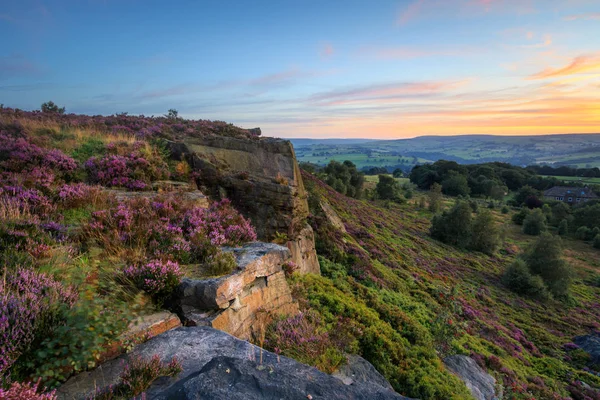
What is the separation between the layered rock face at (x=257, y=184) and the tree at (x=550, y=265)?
38.3 meters

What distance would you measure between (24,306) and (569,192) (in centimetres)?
14485

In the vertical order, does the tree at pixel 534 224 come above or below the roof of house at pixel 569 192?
below

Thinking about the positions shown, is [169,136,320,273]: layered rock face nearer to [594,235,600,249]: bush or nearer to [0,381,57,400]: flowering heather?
[0,381,57,400]: flowering heather

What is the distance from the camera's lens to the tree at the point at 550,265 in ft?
119

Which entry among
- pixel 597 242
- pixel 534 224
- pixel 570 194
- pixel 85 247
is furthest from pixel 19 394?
pixel 570 194

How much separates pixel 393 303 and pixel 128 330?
15.1 metres

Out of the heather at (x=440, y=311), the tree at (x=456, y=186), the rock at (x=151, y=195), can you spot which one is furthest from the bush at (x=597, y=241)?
the rock at (x=151, y=195)

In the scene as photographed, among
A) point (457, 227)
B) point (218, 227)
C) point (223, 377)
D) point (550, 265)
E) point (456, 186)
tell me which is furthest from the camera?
point (456, 186)

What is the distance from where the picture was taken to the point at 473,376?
41.5ft

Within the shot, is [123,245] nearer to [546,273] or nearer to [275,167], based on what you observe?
[275,167]

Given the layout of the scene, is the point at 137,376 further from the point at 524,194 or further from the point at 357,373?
the point at 524,194

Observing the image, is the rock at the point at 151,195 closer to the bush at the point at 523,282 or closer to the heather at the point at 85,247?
the heather at the point at 85,247

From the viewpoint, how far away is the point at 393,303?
54.9 ft

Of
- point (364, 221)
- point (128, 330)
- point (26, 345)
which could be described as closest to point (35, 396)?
point (26, 345)
